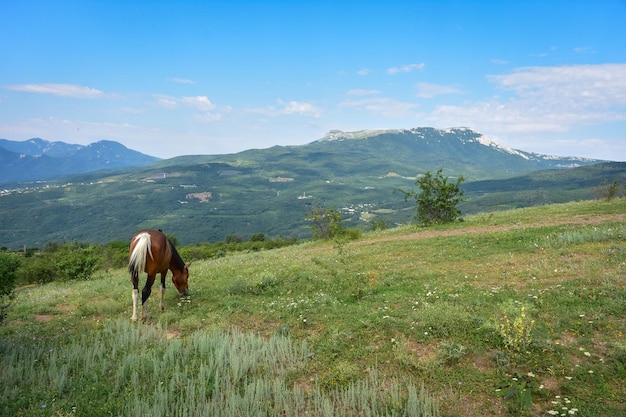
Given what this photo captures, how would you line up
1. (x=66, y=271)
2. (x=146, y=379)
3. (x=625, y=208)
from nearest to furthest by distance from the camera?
(x=146, y=379), (x=625, y=208), (x=66, y=271)

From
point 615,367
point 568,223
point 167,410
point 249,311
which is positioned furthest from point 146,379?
point 568,223

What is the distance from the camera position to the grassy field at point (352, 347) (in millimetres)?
6926

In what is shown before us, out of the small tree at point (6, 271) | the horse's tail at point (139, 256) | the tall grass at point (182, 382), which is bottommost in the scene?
the tall grass at point (182, 382)

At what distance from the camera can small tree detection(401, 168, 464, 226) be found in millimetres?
32250

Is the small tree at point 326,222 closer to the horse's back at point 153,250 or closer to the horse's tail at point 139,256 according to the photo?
the horse's back at point 153,250

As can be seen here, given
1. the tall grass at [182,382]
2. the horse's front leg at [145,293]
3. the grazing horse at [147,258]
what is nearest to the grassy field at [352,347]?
the tall grass at [182,382]

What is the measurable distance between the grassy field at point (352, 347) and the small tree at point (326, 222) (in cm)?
2104

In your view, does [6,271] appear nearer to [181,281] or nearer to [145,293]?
[145,293]

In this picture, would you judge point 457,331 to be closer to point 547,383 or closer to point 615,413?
point 547,383

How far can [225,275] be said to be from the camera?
1920 centimetres

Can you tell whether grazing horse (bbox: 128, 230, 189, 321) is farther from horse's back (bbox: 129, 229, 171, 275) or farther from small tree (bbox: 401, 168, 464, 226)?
small tree (bbox: 401, 168, 464, 226)

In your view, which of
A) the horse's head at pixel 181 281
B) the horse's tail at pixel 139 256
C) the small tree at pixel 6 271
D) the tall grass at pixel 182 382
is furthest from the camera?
the horse's head at pixel 181 281

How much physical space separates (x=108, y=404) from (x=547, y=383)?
9.08 meters

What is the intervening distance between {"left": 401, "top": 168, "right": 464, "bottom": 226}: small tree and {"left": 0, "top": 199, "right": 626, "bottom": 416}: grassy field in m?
16.9
